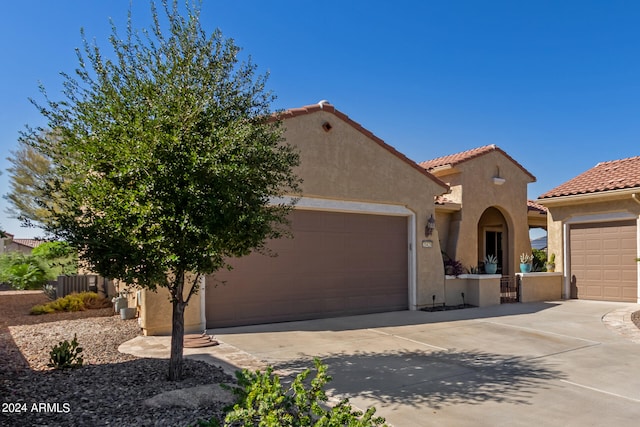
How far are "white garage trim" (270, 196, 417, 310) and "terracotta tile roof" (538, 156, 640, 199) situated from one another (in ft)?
21.4

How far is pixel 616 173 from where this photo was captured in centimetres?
1484

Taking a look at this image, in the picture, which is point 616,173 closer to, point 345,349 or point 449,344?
point 449,344

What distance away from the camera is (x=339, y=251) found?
10891 millimetres

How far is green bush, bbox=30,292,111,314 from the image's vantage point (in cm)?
1093

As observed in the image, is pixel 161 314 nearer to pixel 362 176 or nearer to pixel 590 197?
pixel 362 176

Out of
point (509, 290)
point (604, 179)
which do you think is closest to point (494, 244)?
point (509, 290)

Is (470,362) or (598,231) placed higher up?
(598,231)

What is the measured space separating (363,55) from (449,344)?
847cm

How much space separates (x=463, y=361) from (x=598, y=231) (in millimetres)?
10343

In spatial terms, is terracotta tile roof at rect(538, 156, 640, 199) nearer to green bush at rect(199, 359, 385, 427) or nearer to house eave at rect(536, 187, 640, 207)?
house eave at rect(536, 187, 640, 207)

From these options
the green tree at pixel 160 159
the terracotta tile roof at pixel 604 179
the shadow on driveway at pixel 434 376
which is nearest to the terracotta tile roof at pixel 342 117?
the green tree at pixel 160 159

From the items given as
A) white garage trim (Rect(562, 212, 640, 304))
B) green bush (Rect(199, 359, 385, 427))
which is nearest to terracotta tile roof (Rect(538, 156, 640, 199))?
white garage trim (Rect(562, 212, 640, 304))

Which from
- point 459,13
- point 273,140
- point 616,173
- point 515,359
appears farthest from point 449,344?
point 616,173

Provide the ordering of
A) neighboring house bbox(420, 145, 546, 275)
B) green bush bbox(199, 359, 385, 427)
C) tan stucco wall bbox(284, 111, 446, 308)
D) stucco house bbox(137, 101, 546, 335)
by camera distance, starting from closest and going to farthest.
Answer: green bush bbox(199, 359, 385, 427), stucco house bbox(137, 101, 546, 335), tan stucco wall bbox(284, 111, 446, 308), neighboring house bbox(420, 145, 546, 275)
